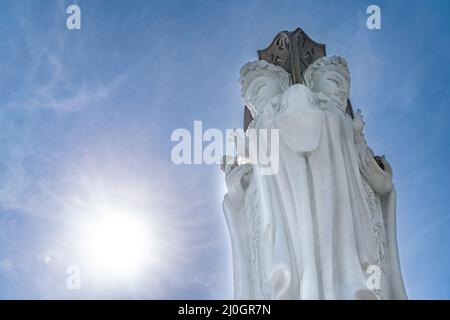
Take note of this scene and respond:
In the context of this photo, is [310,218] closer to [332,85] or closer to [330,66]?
[332,85]

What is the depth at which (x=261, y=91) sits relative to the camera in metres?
13.7

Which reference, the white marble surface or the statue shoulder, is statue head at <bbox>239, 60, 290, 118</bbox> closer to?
the white marble surface

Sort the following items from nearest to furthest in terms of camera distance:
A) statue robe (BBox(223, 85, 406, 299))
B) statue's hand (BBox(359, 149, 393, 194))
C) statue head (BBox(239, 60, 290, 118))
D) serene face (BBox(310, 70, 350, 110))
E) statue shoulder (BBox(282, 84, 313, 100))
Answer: statue robe (BBox(223, 85, 406, 299))
statue shoulder (BBox(282, 84, 313, 100))
statue's hand (BBox(359, 149, 393, 194))
serene face (BBox(310, 70, 350, 110))
statue head (BBox(239, 60, 290, 118))

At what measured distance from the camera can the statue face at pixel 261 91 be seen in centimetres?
1359

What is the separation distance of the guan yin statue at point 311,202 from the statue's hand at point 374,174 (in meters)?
0.01

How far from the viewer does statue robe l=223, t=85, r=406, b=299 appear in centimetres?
1118

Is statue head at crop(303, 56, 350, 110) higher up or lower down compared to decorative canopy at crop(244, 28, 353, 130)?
lower down

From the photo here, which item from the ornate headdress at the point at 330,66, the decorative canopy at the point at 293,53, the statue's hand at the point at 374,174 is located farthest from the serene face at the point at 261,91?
the statue's hand at the point at 374,174

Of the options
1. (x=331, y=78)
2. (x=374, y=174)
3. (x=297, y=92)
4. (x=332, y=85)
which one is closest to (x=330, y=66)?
(x=331, y=78)

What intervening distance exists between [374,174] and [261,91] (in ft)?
6.81

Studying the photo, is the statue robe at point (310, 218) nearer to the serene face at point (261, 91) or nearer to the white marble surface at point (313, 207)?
the white marble surface at point (313, 207)

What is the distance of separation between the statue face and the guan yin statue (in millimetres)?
16

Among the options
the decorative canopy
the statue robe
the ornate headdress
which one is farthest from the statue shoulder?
the decorative canopy

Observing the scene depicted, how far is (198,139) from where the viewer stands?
13.6 meters
